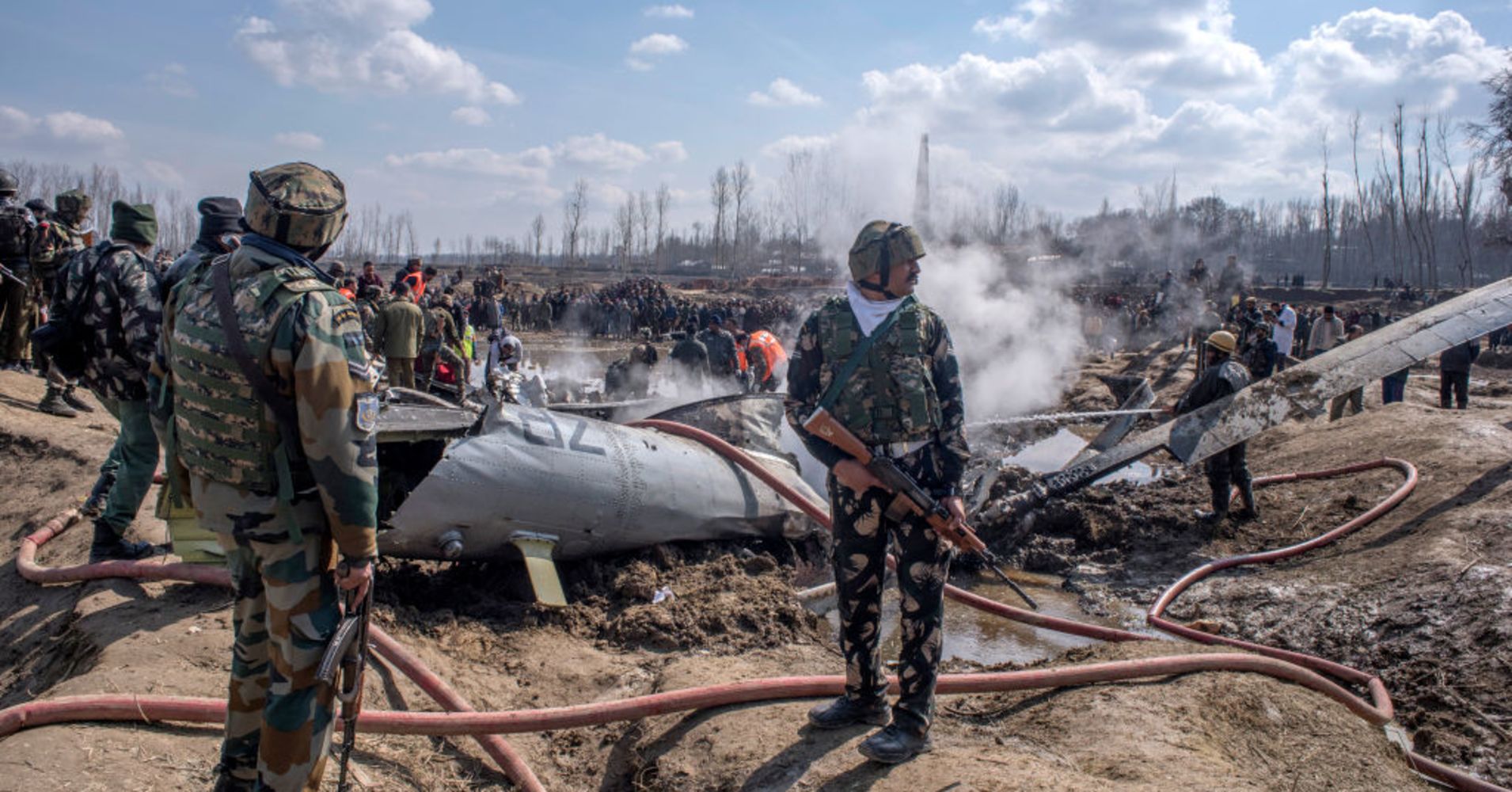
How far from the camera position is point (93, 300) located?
4422 mm

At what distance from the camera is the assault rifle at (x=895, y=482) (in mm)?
3033

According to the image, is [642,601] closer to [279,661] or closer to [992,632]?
[992,632]

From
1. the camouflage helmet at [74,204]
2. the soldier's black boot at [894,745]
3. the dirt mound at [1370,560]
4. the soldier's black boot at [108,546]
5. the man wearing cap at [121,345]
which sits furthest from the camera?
the camouflage helmet at [74,204]

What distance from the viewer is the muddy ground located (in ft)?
10.2

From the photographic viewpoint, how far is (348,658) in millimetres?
2674

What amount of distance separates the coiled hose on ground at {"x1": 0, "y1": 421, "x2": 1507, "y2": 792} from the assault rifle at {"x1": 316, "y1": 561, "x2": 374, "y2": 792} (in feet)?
1.94

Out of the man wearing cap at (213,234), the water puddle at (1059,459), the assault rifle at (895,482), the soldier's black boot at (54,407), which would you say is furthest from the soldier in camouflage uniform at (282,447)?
the water puddle at (1059,459)

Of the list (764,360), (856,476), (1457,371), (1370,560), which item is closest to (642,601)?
(856,476)

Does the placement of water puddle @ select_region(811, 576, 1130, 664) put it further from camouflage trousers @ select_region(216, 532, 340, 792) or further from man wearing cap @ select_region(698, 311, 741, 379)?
man wearing cap @ select_region(698, 311, 741, 379)

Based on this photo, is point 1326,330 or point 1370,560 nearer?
point 1370,560

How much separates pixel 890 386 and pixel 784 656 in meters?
2.22

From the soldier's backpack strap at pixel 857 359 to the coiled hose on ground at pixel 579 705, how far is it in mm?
1160

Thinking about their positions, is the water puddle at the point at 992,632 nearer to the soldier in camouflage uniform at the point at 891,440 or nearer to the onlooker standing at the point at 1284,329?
the soldier in camouflage uniform at the point at 891,440

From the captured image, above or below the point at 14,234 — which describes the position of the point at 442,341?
below
